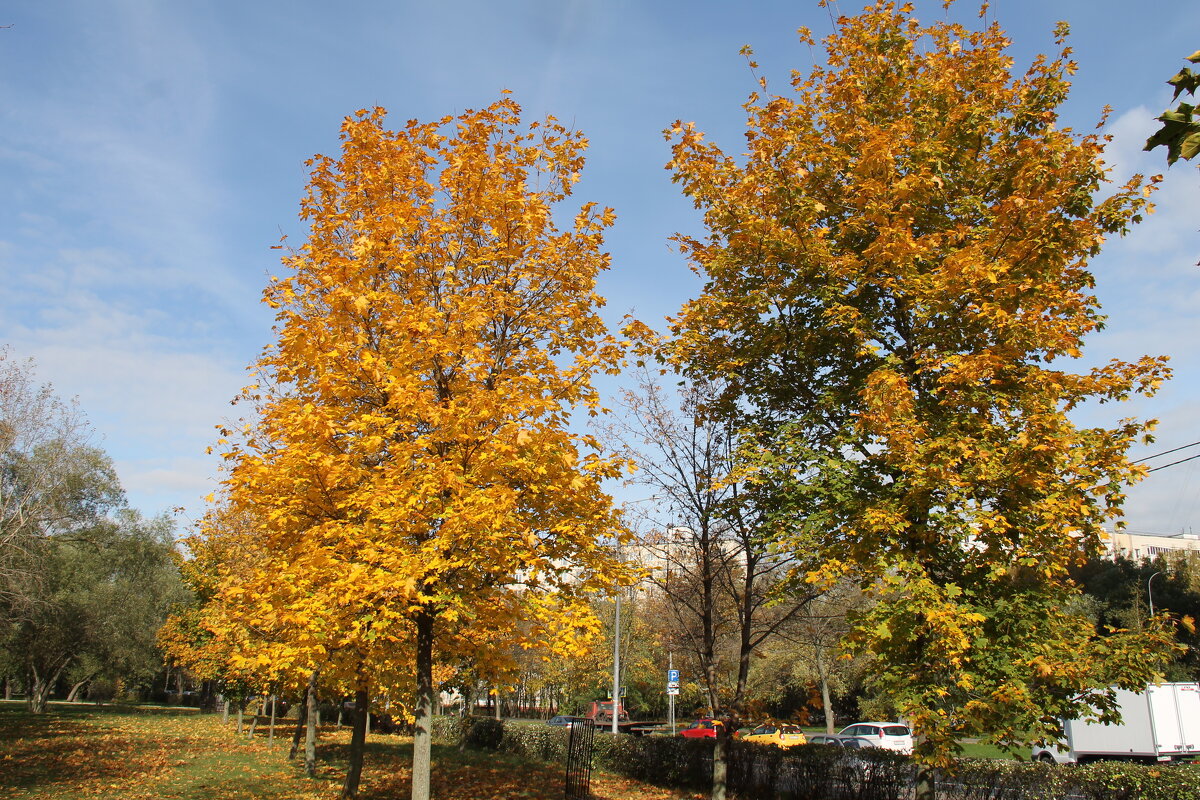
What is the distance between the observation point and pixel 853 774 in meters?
13.2

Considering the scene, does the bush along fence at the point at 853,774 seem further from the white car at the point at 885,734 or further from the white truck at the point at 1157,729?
the white truck at the point at 1157,729

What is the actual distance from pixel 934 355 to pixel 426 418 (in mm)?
5617

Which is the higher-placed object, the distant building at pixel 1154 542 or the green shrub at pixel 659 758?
the distant building at pixel 1154 542

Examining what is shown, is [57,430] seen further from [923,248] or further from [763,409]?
[923,248]

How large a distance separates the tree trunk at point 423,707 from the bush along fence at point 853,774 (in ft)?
18.0

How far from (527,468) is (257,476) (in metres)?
2.84

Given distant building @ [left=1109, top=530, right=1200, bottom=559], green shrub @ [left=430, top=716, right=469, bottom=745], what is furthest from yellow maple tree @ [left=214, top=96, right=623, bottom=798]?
distant building @ [left=1109, top=530, right=1200, bottom=559]

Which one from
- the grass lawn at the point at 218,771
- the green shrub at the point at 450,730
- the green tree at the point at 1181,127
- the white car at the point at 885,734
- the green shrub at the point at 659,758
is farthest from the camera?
the green shrub at the point at 450,730

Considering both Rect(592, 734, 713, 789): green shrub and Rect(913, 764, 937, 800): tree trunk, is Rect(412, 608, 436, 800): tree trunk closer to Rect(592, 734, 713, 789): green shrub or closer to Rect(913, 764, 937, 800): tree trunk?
Rect(913, 764, 937, 800): tree trunk

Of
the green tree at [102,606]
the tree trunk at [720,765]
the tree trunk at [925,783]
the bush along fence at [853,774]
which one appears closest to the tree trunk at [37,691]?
the green tree at [102,606]

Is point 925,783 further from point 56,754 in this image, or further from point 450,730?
point 450,730

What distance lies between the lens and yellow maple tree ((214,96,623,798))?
6875mm

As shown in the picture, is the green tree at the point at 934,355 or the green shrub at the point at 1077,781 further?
the green shrub at the point at 1077,781

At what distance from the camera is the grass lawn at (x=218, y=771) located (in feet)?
41.7
